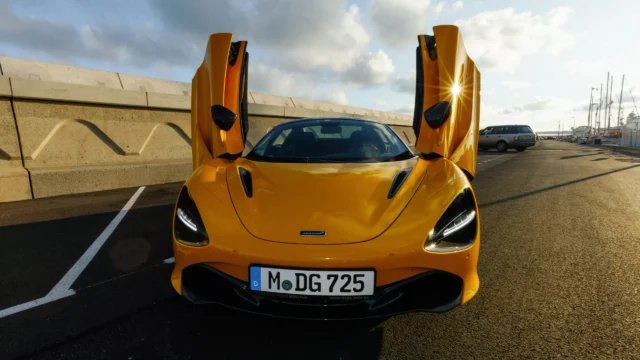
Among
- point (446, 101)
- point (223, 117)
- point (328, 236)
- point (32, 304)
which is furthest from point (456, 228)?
point (32, 304)

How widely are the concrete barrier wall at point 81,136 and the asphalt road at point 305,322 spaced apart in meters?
1.35

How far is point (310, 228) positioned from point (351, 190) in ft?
1.36

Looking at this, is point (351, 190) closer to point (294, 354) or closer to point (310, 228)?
point (310, 228)

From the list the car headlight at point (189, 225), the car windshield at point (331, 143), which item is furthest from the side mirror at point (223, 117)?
the car headlight at point (189, 225)

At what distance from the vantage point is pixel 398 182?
2.23 m

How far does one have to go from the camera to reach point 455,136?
322 centimetres

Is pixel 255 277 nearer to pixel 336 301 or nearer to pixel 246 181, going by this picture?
pixel 336 301

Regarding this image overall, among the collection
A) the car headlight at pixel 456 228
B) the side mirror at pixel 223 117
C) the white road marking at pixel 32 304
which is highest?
the side mirror at pixel 223 117

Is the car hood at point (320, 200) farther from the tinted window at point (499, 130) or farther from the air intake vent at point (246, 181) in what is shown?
the tinted window at point (499, 130)

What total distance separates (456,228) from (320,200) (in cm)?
74

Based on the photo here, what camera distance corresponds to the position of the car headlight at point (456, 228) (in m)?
1.77

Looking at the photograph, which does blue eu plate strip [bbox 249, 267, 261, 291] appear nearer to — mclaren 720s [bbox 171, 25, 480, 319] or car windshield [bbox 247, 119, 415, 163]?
mclaren 720s [bbox 171, 25, 480, 319]

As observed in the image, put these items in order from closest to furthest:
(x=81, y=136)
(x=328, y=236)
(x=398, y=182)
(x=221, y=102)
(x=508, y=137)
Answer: (x=328, y=236) → (x=398, y=182) → (x=221, y=102) → (x=81, y=136) → (x=508, y=137)

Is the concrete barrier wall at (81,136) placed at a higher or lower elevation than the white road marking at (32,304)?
higher
